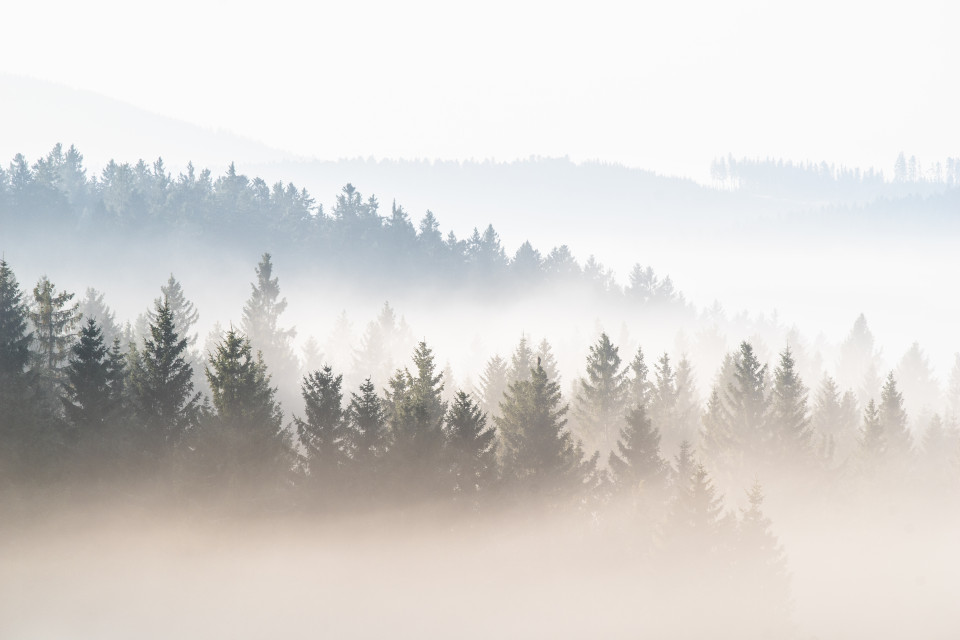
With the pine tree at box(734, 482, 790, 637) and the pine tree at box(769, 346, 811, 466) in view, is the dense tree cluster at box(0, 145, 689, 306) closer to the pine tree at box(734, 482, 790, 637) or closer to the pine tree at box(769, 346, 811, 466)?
the pine tree at box(769, 346, 811, 466)

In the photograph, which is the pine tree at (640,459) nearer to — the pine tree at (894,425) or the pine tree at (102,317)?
the pine tree at (894,425)

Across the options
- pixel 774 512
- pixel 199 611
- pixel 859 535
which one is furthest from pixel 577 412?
pixel 199 611

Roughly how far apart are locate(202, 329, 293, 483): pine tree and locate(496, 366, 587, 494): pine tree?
1088cm

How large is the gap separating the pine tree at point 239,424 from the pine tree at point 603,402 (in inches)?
1184

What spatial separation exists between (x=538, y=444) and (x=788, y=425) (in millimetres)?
23152

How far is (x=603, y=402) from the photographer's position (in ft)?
202

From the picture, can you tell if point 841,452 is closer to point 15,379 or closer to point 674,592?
point 674,592

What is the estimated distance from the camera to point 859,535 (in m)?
63.3

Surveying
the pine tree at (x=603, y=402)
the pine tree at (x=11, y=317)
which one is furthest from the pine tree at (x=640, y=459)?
the pine tree at (x=11, y=317)

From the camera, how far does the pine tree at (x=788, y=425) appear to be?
187 feet

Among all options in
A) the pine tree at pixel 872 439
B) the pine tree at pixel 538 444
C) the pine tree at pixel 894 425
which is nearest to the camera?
the pine tree at pixel 538 444

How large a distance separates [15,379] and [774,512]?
42449 millimetres

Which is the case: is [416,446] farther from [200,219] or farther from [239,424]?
[200,219]

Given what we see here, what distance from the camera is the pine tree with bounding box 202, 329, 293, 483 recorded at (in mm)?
34156
